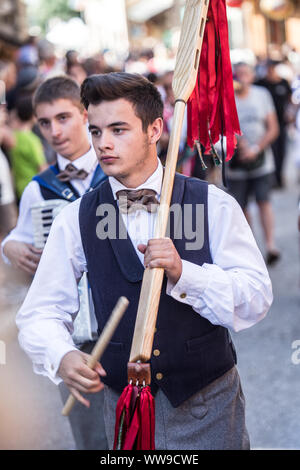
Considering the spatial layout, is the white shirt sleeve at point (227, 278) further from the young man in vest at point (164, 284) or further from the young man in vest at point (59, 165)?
the young man in vest at point (59, 165)

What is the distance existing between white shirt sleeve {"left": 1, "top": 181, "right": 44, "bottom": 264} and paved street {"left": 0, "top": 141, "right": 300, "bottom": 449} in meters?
0.85

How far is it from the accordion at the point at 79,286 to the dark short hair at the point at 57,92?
47 centimetres

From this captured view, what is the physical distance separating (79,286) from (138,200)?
2.50 feet

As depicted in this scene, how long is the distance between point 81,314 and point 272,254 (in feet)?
13.7

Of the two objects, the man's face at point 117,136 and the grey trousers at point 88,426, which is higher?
the man's face at point 117,136

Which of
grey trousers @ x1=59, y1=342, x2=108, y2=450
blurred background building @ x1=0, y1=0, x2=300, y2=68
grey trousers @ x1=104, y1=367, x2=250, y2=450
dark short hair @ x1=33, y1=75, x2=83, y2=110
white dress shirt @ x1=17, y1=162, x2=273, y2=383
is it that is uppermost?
dark short hair @ x1=33, y1=75, x2=83, y2=110

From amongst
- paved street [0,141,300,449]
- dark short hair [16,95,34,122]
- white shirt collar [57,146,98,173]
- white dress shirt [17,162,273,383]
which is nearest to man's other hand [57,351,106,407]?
white dress shirt [17,162,273,383]

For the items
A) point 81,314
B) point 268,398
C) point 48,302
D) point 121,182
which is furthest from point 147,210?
point 268,398

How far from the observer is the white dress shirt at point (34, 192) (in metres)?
3.07

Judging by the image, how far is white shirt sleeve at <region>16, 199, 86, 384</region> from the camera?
215cm

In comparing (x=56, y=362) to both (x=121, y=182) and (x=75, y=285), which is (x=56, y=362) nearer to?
(x=75, y=285)

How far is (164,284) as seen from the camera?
7.13 feet

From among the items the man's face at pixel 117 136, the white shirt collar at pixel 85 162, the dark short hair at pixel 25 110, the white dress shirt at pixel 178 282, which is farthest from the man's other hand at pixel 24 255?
the dark short hair at pixel 25 110

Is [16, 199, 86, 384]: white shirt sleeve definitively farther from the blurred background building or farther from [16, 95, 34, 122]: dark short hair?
the blurred background building
